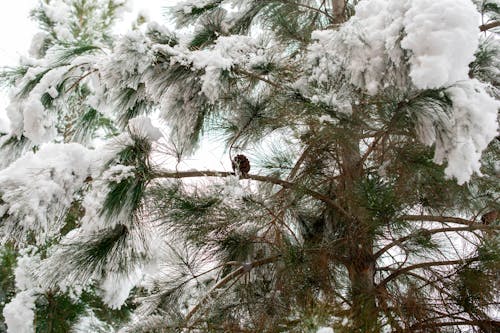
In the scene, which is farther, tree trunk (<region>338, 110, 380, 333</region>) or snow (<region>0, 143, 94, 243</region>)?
tree trunk (<region>338, 110, 380, 333</region>)

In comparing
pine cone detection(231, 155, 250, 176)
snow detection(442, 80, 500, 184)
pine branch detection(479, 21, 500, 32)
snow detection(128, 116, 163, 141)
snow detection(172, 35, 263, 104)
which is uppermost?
pine branch detection(479, 21, 500, 32)

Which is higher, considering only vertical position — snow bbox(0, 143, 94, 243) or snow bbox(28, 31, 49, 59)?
snow bbox(28, 31, 49, 59)

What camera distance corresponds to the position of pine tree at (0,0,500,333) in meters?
1.50

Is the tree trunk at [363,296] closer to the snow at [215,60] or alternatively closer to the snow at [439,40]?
the snow at [439,40]

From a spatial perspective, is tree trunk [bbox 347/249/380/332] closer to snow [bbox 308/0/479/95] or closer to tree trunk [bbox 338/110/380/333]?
tree trunk [bbox 338/110/380/333]

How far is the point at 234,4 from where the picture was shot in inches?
129

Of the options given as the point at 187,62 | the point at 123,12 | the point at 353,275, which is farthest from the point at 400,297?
the point at 123,12

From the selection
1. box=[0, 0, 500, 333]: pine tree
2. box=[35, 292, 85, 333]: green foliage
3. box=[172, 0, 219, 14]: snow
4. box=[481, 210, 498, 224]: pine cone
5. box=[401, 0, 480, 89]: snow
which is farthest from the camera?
box=[35, 292, 85, 333]: green foliage

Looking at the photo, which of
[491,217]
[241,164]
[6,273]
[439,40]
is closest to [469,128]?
[439,40]

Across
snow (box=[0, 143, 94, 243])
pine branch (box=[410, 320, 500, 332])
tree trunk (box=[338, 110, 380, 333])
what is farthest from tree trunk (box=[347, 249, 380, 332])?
snow (box=[0, 143, 94, 243])

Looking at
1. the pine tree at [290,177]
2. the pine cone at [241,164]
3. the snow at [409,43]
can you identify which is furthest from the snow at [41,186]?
the snow at [409,43]

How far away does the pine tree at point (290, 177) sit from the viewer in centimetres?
150

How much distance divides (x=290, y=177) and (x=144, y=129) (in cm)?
106

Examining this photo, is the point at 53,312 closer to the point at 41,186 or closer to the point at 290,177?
the point at 290,177
